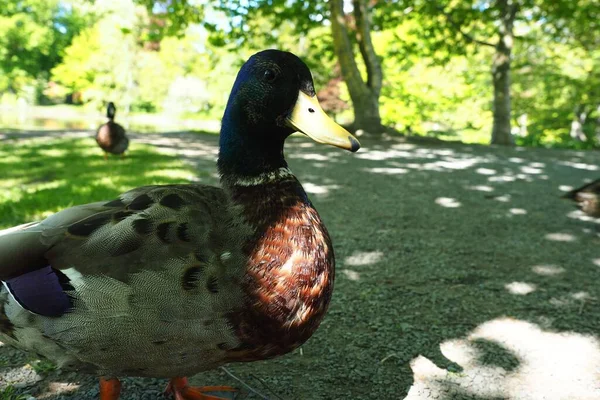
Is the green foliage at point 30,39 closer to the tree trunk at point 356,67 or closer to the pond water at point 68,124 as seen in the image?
the pond water at point 68,124

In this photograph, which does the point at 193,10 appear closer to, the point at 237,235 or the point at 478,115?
the point at 237,235

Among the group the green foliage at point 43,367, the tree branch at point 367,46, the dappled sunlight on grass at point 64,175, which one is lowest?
the green foliage at point 43,367

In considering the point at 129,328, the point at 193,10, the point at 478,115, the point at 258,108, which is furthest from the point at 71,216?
the point at 478,115

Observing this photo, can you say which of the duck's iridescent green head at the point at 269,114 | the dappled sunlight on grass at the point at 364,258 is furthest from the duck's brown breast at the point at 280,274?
the dappled sunlight on grass at the point at 364,258

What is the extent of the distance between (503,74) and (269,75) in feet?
44.0

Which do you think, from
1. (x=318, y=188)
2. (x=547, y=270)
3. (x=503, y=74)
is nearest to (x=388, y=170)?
(x=318, y=188)

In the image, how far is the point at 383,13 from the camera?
13203mm

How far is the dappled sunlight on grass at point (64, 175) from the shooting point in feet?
14.5

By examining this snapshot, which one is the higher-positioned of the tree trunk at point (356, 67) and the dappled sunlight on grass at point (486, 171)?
the tree trunk at point (356, 67)

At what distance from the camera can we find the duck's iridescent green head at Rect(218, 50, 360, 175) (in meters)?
1.65

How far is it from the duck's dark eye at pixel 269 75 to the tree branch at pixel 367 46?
11040mm

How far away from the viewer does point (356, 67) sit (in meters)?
11.8

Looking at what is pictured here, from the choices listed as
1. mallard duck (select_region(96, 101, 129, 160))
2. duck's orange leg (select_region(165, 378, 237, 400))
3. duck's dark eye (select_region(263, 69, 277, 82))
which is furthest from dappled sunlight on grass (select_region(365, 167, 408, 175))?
duck's dark eye (select_region(263, 69, 277, 82))

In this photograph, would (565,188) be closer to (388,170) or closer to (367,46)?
(388,170)
